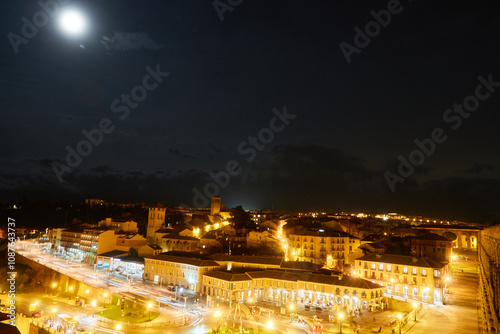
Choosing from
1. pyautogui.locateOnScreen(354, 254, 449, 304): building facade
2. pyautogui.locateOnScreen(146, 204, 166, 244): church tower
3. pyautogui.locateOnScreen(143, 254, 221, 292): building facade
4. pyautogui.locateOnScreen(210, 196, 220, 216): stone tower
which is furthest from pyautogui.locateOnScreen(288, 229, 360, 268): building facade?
pyautogui.locateOnScreen(210, 196, 220, 216): stone tower

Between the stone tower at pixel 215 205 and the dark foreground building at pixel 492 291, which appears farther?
the stone tower at pixel 215 205

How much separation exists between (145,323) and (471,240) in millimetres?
86567

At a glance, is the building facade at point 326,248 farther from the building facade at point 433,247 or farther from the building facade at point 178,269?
the building facade at point 178,269

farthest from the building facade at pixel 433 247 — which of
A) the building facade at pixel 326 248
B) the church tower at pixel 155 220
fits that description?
the church tower at pixel 155 220

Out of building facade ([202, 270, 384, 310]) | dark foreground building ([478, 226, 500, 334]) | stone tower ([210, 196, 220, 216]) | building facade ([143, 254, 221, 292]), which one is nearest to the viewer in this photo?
dark foreground building ([478, 226, 500, 334])

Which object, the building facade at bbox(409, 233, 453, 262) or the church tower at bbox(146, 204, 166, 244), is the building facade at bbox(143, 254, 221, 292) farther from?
the building facade at bbox(409, 233, 453, 262)

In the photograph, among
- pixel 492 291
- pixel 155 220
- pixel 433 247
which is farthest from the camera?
pixel 155 220

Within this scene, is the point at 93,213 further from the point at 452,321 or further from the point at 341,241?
the point at 452,321

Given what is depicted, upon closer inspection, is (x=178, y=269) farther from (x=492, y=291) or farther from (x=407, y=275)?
(x=492, y=291)

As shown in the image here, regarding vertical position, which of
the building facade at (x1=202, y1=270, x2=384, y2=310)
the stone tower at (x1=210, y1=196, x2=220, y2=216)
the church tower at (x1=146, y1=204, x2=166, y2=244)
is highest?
the stone tower at (x1=210, y1=196, x2=220, y2=216)

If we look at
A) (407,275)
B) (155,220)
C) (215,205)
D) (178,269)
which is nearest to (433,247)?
(407,275)

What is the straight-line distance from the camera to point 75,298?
4884 cm

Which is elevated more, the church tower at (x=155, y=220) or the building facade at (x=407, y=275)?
the church tower at (x=155, y=220)

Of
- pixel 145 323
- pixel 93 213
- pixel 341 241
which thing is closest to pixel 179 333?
pixel 145 323
